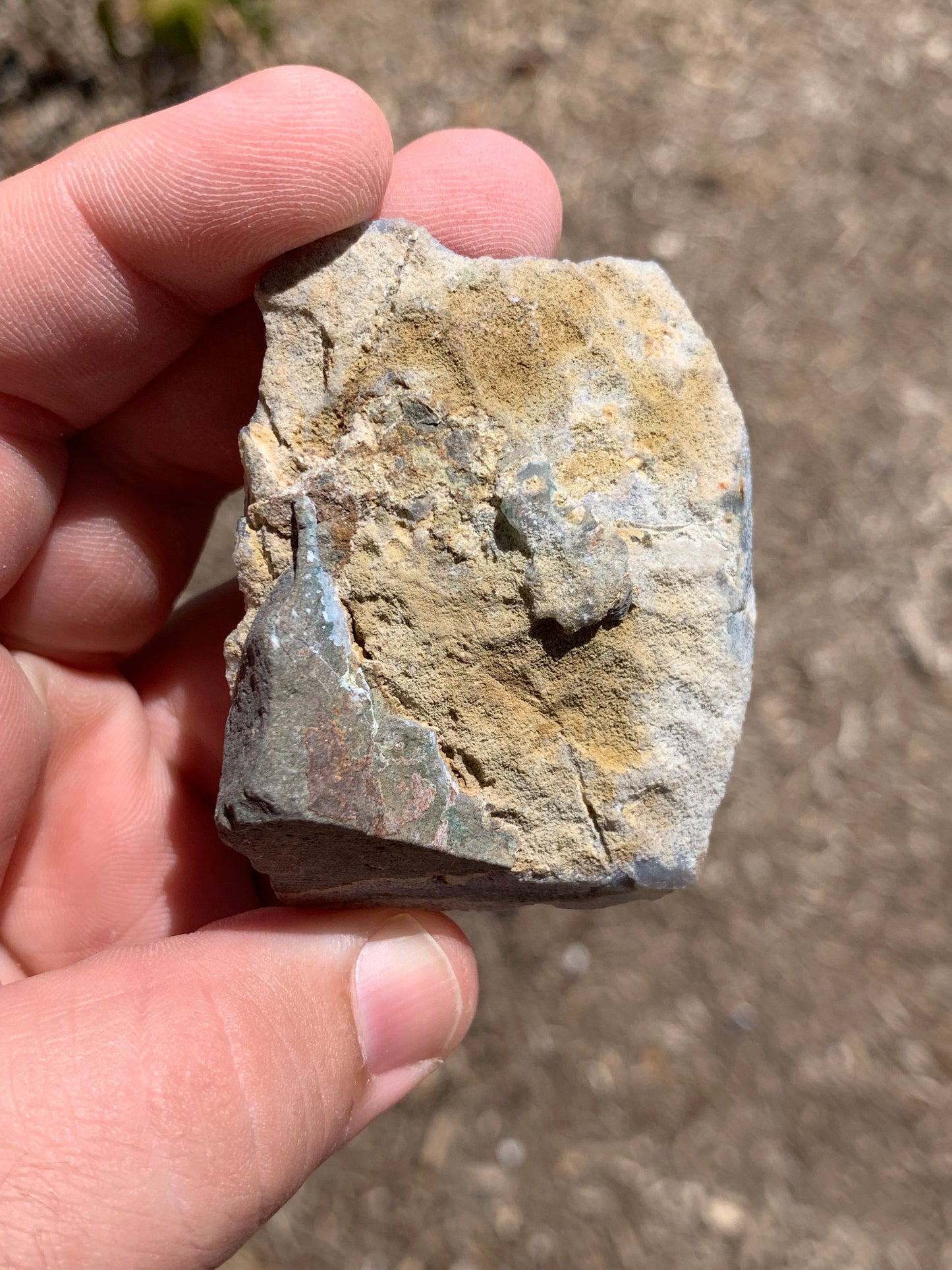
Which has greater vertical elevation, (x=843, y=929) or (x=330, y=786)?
(x=330, y=786)

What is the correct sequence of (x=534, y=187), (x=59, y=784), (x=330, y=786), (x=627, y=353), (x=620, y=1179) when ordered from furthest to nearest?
(x=620, y=1179), (x=59, y=784), (x=534, y=187), (x=627, y=353), (x=330, y=786)

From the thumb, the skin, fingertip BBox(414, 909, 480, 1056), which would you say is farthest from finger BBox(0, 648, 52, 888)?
fingertip BBox(414, 909, 480, 1056)

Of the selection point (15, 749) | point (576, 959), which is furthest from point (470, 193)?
point (576, 959)

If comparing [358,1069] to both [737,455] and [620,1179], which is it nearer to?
[737,455]

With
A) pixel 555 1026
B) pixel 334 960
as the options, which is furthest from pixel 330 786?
pixel 555 1026

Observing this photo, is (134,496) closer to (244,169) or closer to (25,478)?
(25,478)

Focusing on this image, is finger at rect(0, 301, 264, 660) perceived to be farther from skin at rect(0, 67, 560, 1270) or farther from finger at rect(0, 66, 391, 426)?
finger at rect(0, 66, 391, 426)
